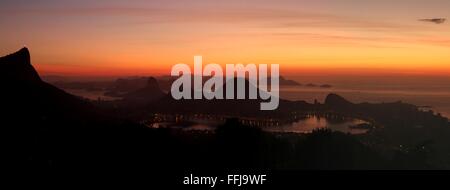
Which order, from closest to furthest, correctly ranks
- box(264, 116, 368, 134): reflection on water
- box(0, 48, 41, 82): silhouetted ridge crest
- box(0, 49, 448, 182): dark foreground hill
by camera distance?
1. box(0, 49, 448, 182): dark foreground hill
2. box(0, 48, 41, 82): silhouetted ridge crest
3. box(264, 116, 368, 134): reflection on water

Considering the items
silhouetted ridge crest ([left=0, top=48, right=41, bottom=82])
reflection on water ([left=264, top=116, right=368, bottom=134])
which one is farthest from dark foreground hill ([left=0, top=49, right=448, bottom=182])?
reflection on water ([left=264, top=116, right=368, bottom=134])

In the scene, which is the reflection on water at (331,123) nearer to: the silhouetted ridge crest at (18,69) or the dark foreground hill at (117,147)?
the silhouetted ridge crest at (18,69)

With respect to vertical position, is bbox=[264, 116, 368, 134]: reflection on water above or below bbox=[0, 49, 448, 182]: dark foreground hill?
below

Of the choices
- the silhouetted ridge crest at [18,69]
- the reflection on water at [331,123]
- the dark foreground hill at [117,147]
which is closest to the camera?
the dark foreground hill at [117,147]

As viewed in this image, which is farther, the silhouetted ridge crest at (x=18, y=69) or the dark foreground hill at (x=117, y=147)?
the silhouetted ridge crest at (x=18, y=69)

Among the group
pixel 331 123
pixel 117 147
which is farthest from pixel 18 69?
pixel 331 123

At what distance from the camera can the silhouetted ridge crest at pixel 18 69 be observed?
153 ft

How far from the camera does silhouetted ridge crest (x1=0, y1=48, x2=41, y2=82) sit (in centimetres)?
4660

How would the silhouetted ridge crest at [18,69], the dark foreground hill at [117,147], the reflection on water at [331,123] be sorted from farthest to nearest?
the reflection on water at [331,123] < the silhouetted ridge crest at [18,69] < the dark foreground hill at [117,147]

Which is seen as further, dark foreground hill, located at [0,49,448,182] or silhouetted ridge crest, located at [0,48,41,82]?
silhouetted ridge crest, located at [0,48,41,82]

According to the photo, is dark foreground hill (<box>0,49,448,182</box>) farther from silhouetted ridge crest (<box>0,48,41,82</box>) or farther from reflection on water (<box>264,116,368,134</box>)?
reflection on water (<box>264,116,368,134</box>)

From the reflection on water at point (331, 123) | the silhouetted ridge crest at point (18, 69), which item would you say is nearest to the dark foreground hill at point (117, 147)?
the silhouetted ridge crest at point (18, 69)

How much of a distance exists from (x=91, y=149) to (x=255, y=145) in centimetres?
990

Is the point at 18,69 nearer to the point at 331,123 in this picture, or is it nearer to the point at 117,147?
the point at 117,147
